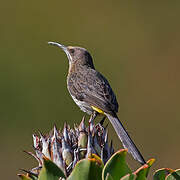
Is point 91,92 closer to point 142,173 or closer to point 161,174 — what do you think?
point 161,174

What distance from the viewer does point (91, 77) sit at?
22.6ft

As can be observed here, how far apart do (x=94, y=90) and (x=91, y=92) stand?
40 millimetres

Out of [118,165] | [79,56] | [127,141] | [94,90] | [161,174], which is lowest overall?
[127,141]

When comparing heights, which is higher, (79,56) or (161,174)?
(79,56)

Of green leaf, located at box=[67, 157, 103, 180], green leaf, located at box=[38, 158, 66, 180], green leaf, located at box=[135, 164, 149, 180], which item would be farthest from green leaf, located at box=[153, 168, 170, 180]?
green leaf, located at box=[38, 158, 66, 180]

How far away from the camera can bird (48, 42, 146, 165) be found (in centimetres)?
588

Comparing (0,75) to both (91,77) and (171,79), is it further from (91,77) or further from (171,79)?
(91,77)

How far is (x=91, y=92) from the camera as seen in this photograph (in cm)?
654

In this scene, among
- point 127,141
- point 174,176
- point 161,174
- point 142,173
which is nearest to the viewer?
point 142,173

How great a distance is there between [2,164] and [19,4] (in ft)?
19.4

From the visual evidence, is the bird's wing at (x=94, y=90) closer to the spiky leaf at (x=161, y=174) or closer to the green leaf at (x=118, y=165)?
the spiky leaf at (x=161, y=174)

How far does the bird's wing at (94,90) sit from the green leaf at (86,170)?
2.91m

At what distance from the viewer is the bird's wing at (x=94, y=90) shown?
20.0ft

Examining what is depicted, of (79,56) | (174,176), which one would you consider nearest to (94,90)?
(79,56)
